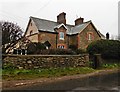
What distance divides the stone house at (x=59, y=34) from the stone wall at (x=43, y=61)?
13.9 metres

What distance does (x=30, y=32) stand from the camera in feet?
122

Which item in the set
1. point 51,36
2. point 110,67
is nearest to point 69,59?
point 110,67

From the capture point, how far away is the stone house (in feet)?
111

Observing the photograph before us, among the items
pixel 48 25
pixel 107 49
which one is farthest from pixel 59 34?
pixel 107 49

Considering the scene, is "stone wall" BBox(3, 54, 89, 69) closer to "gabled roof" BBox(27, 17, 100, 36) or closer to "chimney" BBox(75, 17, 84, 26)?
"gabled roof" BBox(27, 17, 100, 36)

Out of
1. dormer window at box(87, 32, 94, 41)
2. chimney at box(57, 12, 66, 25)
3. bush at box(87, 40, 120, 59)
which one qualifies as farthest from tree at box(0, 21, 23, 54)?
dormer window at box(87, 32, 94, 41)

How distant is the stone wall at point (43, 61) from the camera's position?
15404mm

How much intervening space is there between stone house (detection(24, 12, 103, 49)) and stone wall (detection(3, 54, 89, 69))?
13.9 meters

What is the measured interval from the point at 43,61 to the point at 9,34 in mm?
7325

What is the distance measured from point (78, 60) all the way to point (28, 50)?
858cm

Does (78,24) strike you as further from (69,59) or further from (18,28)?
(69,59)

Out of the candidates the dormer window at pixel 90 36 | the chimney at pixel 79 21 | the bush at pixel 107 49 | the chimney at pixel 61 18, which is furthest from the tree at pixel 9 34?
the chimney at pixel 79 21

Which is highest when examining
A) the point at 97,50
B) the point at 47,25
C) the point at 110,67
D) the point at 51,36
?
the point at 47,25

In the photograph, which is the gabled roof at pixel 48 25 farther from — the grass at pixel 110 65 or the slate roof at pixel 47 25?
the grass at pixel 110 65
